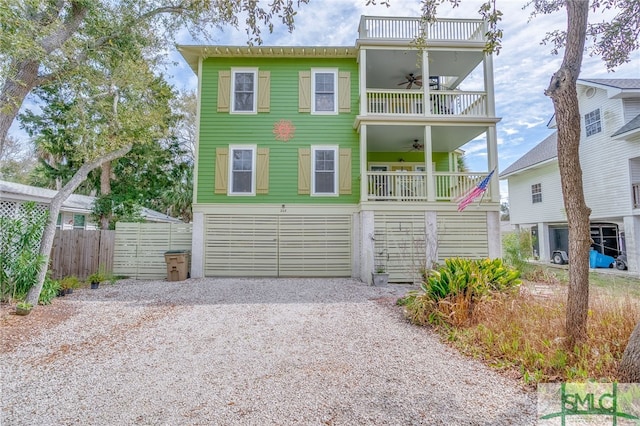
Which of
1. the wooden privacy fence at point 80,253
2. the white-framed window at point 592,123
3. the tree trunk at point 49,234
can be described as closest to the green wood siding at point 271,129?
the wooden privacy fence at point 80,253

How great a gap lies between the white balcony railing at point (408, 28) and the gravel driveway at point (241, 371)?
852 centimetres

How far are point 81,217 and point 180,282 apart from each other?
9.91 m

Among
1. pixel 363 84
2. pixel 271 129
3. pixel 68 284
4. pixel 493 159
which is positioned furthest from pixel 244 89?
pixel 493 159

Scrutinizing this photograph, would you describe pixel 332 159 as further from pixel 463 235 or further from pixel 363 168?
pixel 463 235

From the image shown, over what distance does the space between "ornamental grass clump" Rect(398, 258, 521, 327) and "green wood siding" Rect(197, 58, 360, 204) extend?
5059 mm

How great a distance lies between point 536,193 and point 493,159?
968cm

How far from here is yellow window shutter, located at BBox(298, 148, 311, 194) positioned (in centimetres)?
1005

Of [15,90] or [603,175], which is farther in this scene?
[603,175]

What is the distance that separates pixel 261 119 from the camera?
33.9 ft

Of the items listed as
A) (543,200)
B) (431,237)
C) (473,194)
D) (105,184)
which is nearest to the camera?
(473,194)

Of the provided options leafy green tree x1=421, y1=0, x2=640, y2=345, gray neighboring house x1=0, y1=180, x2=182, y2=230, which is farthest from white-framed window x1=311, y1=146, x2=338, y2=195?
gray neighboring house x1=0, y1=180, x2=182, y2=230

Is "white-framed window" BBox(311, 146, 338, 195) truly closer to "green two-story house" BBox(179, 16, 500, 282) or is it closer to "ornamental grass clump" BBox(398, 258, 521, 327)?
"green two-story house" BBox(179, 16, 500, 282)

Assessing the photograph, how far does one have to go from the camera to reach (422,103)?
9812mm

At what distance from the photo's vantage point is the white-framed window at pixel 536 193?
16.4 meters
